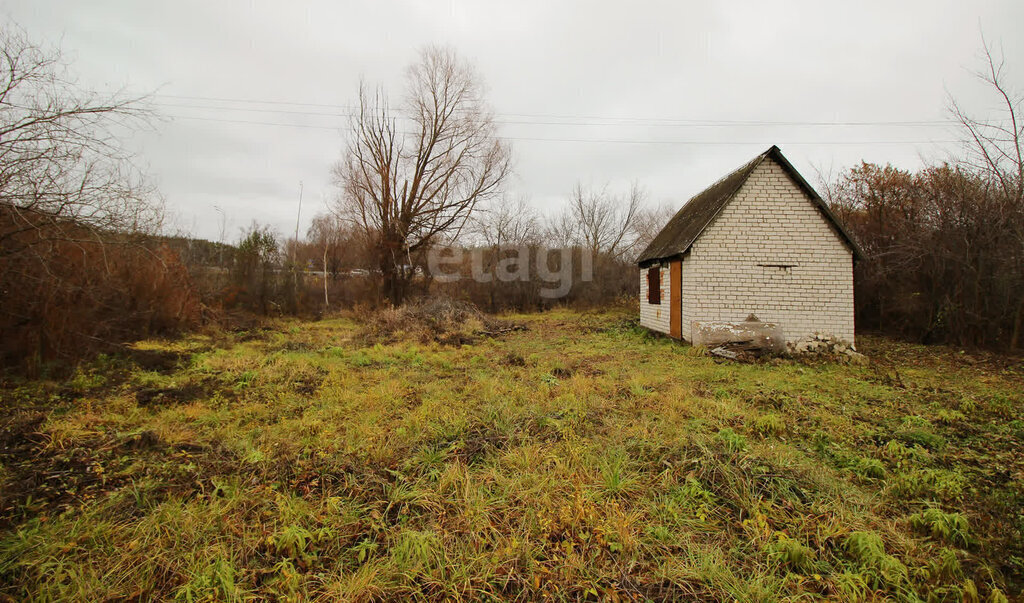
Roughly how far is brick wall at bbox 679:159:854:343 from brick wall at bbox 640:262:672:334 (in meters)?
1.81

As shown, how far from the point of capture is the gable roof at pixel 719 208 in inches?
363

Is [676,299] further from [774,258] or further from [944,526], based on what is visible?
[944,526]

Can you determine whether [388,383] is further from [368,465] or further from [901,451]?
[901,451]

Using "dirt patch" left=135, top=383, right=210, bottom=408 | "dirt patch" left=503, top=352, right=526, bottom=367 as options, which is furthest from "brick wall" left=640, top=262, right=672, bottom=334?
"dirt patch" left=135, top=383, right=210, bottom=408

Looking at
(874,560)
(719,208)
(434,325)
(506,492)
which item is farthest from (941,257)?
(434,325)

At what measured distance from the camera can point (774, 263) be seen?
30.8 ft

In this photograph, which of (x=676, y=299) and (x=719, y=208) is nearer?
(x=719, y=208)

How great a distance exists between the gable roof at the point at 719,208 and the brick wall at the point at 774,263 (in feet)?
0.41

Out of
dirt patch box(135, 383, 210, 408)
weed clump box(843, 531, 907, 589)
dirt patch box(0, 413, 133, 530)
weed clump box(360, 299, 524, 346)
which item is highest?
weed clump box(360, 299, 524, 346)

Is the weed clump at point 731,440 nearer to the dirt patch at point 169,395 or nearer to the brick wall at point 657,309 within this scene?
the dirt patch at point 169,395

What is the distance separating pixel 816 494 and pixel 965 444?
9.07ft

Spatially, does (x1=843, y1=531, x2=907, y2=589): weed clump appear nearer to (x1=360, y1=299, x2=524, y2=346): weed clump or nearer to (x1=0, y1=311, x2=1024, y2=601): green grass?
(x1=0, y1=311, x2=1024, y2=601): green grass

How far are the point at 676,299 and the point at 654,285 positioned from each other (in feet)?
6.83

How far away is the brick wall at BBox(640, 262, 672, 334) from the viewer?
11.5 metres
